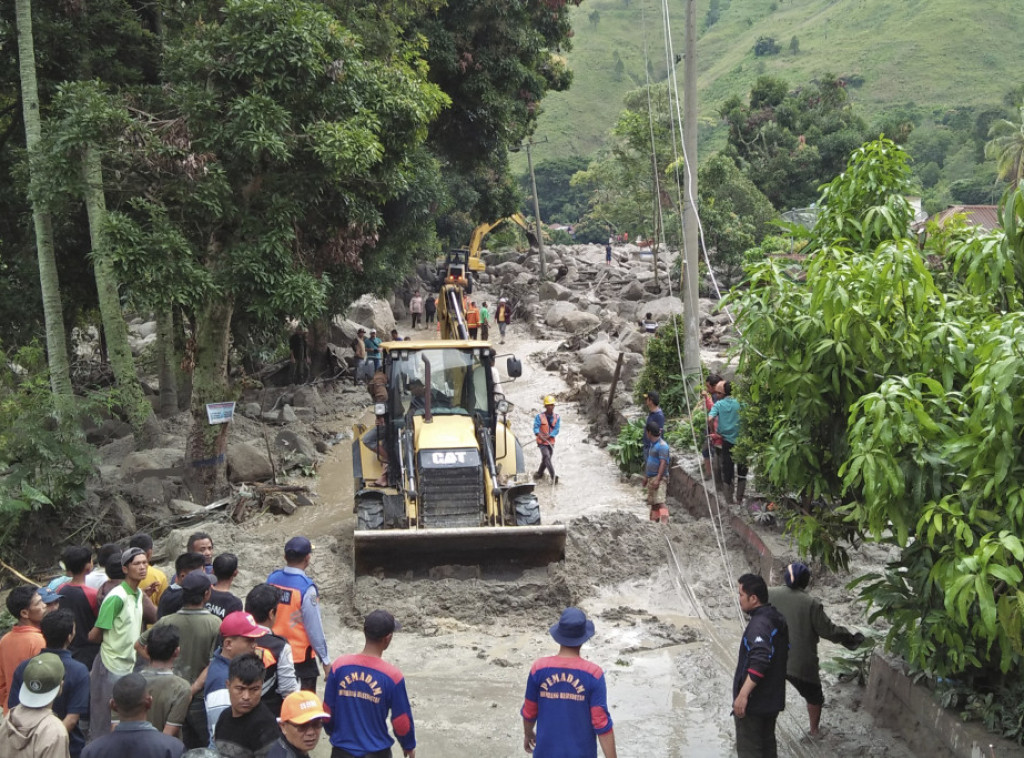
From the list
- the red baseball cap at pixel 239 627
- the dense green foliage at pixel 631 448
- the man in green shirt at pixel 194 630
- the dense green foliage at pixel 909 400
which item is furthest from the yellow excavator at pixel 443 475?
the red baseball cap at pixel 239 627

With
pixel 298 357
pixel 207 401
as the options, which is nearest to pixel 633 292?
pixel 298 357

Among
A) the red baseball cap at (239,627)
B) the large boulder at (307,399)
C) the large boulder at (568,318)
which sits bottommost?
the large boulder at (568,318)

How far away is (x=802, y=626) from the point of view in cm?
688

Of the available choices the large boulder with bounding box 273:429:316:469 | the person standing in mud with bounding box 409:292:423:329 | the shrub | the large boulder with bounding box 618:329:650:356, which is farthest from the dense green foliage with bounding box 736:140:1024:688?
the shrub

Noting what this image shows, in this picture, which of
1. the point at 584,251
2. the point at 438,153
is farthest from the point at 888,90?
the point at 438,153

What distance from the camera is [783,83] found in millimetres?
48219

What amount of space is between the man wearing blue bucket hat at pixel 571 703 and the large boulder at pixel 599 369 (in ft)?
55.9

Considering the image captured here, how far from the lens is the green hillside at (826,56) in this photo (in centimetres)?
8438

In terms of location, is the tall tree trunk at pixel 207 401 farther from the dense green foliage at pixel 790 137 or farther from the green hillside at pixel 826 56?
the green hillside at pixel 826 56

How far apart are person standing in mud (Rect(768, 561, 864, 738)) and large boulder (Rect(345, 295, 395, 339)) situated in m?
24.1

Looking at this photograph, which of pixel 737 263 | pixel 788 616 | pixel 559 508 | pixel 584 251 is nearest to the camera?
pixel 788 616

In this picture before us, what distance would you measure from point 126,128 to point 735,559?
935cm

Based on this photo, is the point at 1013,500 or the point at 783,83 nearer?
the point at 1013,500

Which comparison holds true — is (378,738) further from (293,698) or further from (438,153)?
(438,153)
